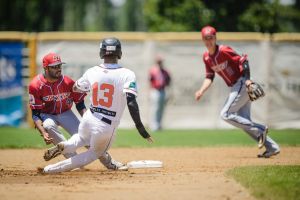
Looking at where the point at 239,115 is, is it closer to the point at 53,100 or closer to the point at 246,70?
the point at 246,70

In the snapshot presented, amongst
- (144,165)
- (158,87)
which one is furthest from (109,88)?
(158,87)

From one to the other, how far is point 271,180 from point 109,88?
2448 millimetres

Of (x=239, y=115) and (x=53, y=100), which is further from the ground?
(x=53, y=100)

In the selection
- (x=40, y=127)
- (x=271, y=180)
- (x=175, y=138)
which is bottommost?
(x=175, y=138)

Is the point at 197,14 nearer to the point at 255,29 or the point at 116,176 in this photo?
the point at 255,29

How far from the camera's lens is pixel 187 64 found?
2011cm

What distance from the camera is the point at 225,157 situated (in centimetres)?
1188

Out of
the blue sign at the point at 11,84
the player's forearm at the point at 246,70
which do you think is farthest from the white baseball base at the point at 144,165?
the blue sign at the point at 11,84

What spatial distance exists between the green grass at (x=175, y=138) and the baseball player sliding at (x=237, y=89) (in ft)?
10.7

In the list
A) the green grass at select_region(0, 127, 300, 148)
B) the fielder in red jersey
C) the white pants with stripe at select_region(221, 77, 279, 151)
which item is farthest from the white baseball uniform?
the green grass at select_region(0, 127, 300, 148)

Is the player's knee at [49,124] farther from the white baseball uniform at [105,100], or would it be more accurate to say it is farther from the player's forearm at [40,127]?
the white baseball uniform at [105,100]

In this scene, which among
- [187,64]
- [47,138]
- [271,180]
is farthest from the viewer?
[187,64]

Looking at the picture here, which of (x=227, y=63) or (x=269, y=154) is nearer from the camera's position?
(x=269, y=154)

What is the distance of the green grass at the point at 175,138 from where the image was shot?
585 inches
